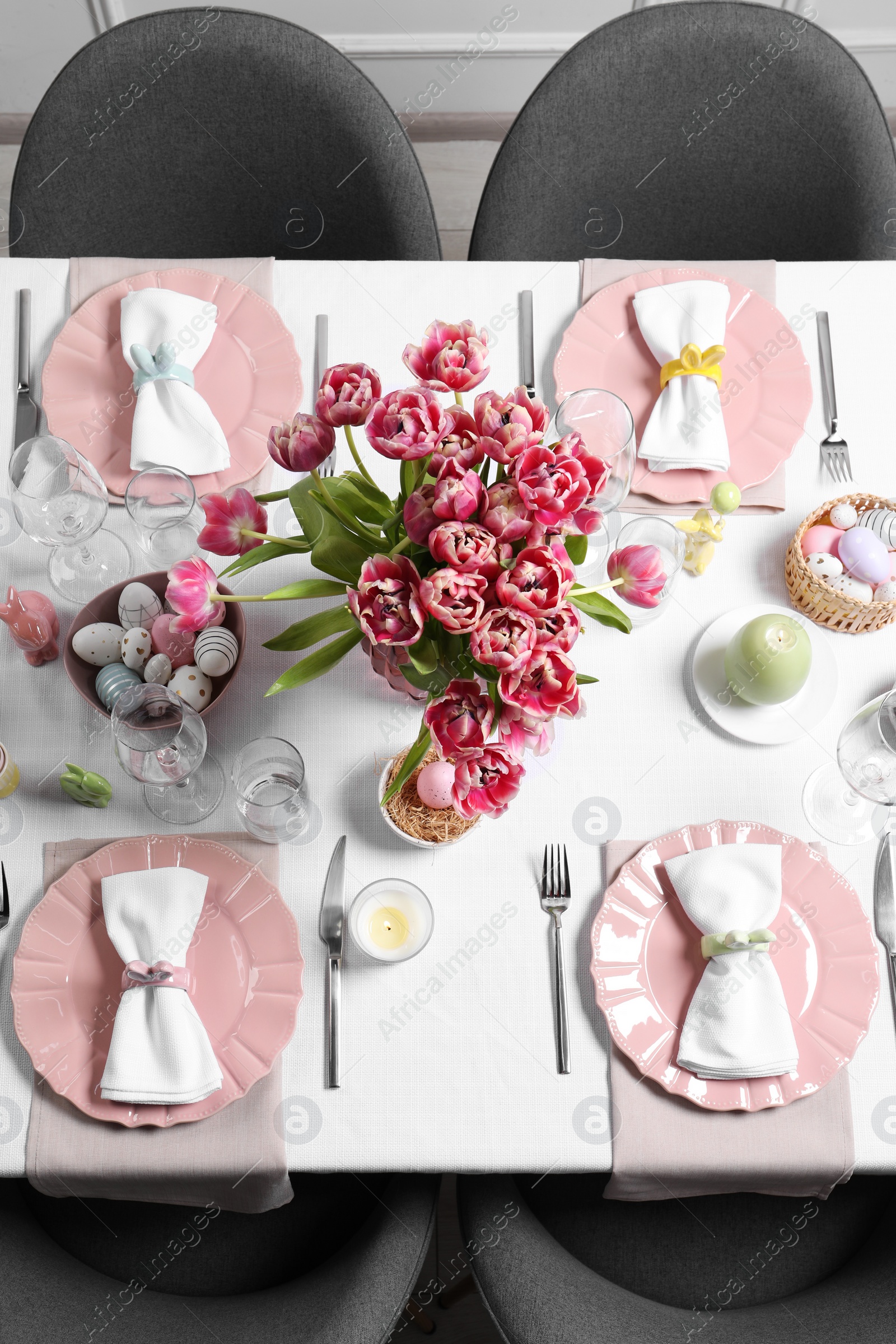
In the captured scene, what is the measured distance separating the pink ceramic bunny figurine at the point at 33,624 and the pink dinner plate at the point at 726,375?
712 mm

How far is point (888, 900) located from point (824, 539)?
1.43 feet

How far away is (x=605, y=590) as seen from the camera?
1.22 m

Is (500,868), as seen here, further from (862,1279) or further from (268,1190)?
(862,1279)

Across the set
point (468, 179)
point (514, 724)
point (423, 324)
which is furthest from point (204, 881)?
point (468, 179)

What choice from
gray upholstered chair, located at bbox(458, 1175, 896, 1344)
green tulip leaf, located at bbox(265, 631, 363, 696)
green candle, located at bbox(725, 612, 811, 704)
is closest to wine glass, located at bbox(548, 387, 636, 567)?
green candle, located at bbox(725, 612, 811, 704)

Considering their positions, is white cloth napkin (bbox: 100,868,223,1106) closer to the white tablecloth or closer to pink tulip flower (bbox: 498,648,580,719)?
the white tablecloth

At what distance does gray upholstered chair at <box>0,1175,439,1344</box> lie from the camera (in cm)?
110

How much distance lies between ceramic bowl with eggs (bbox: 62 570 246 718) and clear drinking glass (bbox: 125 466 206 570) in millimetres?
78

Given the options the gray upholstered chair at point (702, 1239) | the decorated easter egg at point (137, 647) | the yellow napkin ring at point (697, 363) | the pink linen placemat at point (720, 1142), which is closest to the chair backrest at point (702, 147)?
the yellow napkin ring at point (697, 363)

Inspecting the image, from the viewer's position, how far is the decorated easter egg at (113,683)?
109 cm

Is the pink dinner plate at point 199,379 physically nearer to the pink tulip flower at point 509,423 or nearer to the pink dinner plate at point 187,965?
the pink dinner plate at point 187,965

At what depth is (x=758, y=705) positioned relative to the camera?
119 cm

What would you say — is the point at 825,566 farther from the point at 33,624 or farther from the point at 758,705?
the point at 33,624

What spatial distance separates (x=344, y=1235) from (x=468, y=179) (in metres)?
2.53
